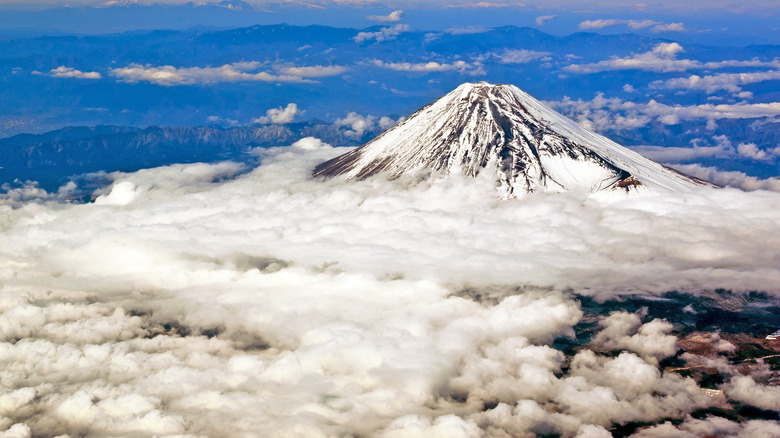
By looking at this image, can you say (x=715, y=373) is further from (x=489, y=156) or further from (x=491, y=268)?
(x=489, y=156)

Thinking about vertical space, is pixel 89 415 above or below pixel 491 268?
below

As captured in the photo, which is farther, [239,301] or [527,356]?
[239,301]

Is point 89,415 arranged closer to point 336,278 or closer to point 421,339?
point 336,278

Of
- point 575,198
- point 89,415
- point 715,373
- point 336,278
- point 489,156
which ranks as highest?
point 489,156

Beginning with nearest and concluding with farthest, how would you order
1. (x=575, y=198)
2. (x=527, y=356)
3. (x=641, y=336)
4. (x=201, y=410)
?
(x=201, y=410) < (x=527, y=356) < (x=641, y=336) < (x=575, y=198)

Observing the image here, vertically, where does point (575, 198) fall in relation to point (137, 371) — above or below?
above

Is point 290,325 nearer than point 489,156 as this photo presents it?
Yes

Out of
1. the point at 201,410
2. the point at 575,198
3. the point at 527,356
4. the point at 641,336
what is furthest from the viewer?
the point at 575,198

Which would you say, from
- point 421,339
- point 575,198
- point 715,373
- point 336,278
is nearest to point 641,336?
point 715,373

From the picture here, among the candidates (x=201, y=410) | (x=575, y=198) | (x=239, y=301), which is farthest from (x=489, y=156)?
(x=201, y=410)
